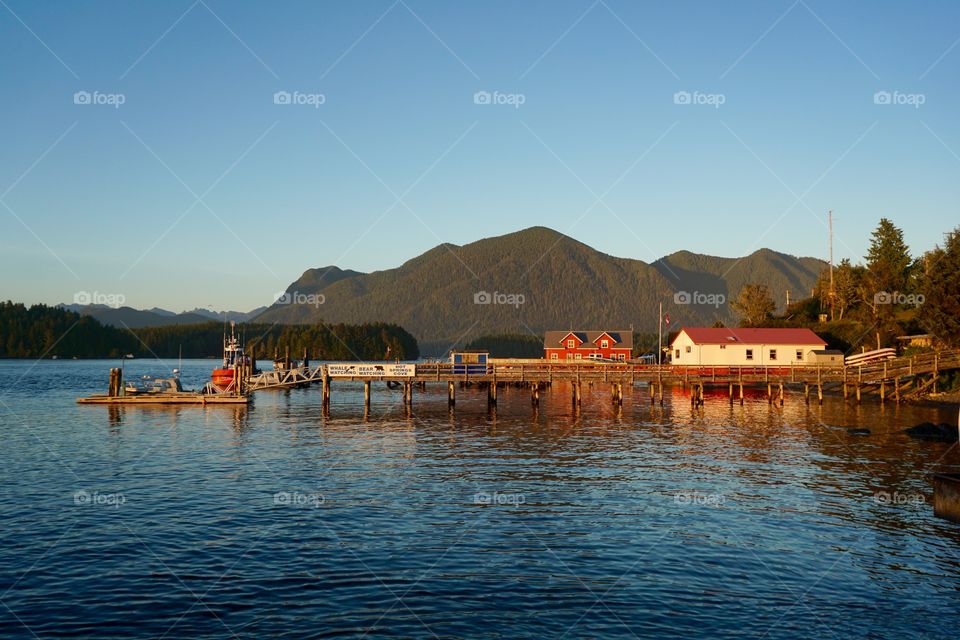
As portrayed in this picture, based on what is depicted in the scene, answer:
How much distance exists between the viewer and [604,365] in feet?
259

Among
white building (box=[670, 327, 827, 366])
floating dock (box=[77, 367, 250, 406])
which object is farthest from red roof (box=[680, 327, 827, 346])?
floating dock (box=[77, 367, 250, 406])

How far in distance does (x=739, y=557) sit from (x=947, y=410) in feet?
166

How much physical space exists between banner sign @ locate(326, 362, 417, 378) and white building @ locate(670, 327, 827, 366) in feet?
130

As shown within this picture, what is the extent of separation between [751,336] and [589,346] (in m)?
32.9

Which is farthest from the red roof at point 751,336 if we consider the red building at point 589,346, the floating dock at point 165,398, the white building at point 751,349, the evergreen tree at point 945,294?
the floating dock at point 165,398

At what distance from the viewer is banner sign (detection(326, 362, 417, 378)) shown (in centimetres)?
6444

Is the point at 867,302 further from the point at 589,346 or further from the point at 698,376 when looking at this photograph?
the point at 698,376

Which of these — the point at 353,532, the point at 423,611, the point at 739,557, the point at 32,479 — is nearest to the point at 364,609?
the point at 423,611

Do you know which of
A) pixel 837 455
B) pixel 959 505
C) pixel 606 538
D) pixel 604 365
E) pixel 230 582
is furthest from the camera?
pixel 604 365

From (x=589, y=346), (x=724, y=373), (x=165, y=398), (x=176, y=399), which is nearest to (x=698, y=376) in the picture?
(x=724, y=373)

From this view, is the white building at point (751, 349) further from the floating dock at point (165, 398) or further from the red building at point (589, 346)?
the floating dock at point (165, 398)

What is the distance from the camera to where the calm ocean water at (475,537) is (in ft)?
57.6

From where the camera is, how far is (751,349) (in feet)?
291

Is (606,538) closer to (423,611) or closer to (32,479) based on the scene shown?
(423,611)
